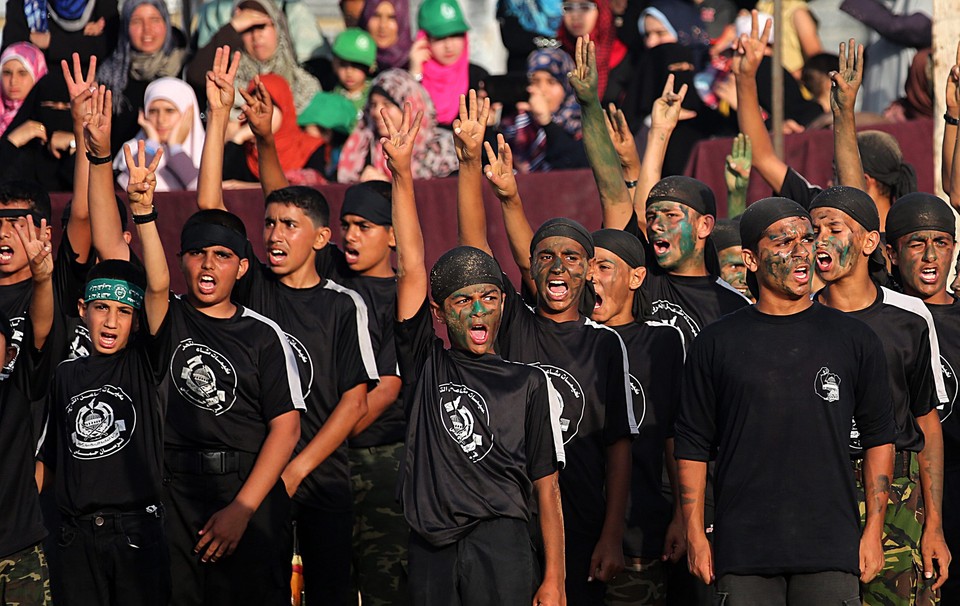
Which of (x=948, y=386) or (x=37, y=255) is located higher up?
(x=37, y=255)

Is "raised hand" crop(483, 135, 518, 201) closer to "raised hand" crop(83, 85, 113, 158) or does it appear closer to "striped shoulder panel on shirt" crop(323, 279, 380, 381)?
"striped shoulder panel on shirt" crop(323, 279, 380, 381)

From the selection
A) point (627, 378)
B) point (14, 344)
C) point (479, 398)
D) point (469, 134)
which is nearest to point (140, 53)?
point (14, 344)

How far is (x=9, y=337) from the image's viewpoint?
6680 mm

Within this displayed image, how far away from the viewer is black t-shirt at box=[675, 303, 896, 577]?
18.9ft

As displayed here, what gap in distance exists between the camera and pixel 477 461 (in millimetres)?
6098

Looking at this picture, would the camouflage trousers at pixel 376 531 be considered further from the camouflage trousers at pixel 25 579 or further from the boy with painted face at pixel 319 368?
the camouflage trousers at pixel 25 579

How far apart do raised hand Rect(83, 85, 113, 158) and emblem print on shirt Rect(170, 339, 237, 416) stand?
43.4 inches

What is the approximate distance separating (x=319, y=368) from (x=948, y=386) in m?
2.95

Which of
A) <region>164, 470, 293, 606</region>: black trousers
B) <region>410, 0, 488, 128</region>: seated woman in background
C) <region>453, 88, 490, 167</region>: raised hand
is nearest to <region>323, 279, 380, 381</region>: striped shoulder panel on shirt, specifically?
<region>164, 470, 293, 606</region>: black trousers

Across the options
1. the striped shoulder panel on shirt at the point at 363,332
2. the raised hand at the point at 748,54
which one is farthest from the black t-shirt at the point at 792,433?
the raised hand at the point at 748,54

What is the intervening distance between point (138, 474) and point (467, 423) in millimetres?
1628

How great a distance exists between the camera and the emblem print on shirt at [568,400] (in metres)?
6.76

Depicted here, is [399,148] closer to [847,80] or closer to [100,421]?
[100,421]

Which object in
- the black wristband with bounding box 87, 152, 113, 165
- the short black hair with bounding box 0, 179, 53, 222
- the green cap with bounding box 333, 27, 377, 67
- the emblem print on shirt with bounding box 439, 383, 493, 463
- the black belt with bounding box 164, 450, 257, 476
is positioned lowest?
the black belt with bounding box 164, 450, 257, 476
